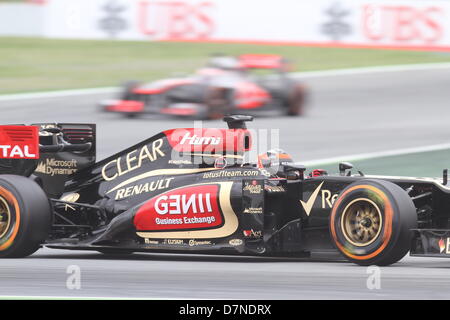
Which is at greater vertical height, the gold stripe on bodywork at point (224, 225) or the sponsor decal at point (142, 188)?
the sponsor decal at point (142, 188)

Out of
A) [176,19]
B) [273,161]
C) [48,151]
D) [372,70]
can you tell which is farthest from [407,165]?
[176,19]

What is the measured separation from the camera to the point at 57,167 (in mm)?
10602

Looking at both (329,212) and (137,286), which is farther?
(329,212)

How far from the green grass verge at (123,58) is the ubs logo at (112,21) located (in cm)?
86

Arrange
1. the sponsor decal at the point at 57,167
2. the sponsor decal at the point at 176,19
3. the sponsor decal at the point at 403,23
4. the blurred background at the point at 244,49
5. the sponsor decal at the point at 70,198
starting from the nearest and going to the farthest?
the sponsor decal at the point at 70,198, the sponsor decal at the point at 57,167, the blurred background at the point at 244,49, the sponsor decal at the point at 403,23, the sponsor decal at the point at 176,19

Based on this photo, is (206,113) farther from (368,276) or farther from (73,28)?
(368,276)

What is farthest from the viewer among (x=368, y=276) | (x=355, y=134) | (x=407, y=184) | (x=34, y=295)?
(x=355, y=134)

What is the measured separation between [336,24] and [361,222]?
960 inches

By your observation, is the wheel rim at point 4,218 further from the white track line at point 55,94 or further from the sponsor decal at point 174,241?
the white track line at point 55,94

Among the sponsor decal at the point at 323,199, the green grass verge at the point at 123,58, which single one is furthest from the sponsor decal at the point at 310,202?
the green grass verge at the point at 123,58

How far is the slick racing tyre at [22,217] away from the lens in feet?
31.5

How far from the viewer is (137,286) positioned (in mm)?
7824

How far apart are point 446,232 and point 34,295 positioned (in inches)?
131
